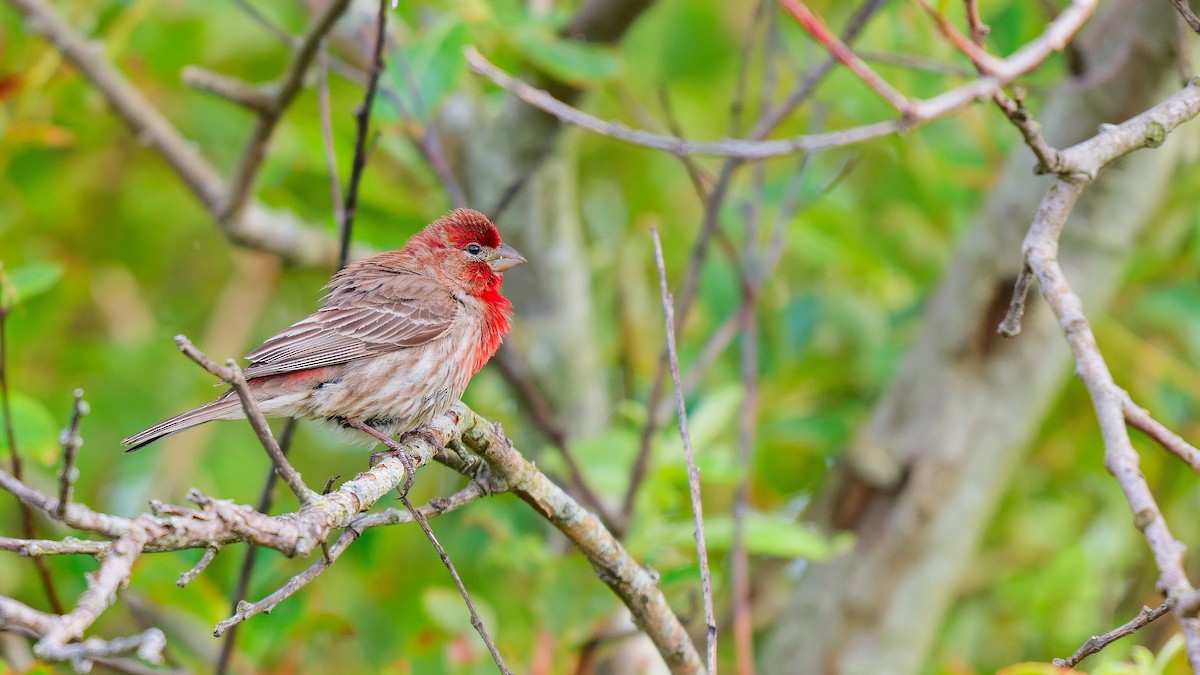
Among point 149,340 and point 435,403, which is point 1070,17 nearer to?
point 435,403

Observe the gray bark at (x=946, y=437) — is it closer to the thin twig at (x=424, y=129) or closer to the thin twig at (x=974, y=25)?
the thin twig at (x=424, y=129)

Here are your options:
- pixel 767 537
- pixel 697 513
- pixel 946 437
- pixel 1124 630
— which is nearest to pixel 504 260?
pixel 767 537

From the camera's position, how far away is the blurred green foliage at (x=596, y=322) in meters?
4.54

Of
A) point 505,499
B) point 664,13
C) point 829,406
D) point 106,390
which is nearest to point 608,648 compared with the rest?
point 505,499

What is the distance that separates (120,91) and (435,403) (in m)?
2.32

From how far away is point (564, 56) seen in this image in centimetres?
457

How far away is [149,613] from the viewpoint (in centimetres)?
473

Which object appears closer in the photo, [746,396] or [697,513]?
[697,513]

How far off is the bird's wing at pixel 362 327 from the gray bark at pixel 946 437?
2022 millimetres

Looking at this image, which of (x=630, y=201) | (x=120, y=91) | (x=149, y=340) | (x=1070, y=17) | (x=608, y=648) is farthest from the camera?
(x=630, y=201)

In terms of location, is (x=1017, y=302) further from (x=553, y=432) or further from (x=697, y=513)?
(x=553, y=432)

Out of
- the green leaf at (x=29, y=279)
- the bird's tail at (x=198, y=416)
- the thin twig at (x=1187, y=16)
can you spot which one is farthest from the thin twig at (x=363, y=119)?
the thin twig at (x=1187, y=16)

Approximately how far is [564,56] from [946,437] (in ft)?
7.36

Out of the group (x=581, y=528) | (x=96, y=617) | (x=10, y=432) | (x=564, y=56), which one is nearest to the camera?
(x=96, y=617)
